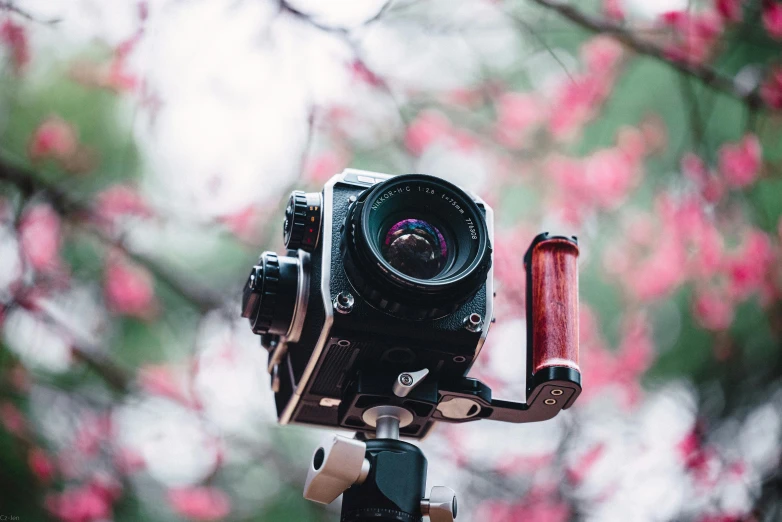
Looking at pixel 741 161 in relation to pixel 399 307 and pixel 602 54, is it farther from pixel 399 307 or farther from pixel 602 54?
pixel 399 307

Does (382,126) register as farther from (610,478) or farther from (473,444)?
(610,478)

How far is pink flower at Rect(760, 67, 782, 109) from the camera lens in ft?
9.71

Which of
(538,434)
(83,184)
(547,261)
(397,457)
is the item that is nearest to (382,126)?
(83,184)

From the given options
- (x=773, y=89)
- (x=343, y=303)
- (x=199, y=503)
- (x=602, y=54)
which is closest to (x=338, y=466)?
(x=343, y=303)

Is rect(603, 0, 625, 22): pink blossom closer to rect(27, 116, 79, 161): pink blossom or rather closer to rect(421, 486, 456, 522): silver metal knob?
rect(27, 116, 79, 161): pink blossom

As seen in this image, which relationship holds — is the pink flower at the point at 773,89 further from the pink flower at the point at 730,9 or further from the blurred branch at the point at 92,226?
the blurred branch at the point at 92,226

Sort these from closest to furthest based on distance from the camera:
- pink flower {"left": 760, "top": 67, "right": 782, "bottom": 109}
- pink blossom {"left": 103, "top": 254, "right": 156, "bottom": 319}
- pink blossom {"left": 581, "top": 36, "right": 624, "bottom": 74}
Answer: pink blossom {"left": 103, "top": 254, "right": 156, "bottom": 319}
pink blossom {"left": 581, "top": 36, "right": 624, "bottom": 74}
pink flower {"left": 760, "top": 67, "right": 782, "bottom": 109}

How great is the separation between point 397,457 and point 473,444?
166 cm

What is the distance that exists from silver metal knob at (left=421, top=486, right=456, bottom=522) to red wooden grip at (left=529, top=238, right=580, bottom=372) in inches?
8.8

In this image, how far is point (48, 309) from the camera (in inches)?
95.3

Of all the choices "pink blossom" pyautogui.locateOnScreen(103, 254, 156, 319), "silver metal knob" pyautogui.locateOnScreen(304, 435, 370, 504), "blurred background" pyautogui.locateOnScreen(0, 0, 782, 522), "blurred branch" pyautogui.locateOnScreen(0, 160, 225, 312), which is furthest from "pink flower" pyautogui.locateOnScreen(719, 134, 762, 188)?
"silver metal knob" pyautogui.locateOnScreen(304, 435, 370, 504)

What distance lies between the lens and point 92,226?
2475 mm

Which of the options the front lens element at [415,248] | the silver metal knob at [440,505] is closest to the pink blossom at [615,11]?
the front lens element at [415,248]

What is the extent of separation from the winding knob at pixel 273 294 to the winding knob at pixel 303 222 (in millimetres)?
35
